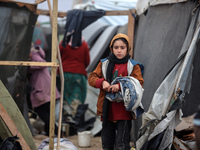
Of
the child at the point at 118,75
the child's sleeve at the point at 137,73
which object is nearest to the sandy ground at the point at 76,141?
the child at the point at 118,75

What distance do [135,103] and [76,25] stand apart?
10.5ft

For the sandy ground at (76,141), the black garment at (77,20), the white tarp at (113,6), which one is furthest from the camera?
the white tarp at (113,6)

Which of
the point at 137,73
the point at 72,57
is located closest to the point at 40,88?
the point at 72,57

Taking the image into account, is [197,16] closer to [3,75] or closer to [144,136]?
[144,136]

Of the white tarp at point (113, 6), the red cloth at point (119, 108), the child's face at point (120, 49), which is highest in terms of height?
the white tarp at point (113, 6)

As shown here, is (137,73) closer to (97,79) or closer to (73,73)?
(97,79)

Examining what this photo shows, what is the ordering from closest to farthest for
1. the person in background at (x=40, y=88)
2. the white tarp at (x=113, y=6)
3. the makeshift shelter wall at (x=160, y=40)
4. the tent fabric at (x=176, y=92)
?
1. the tent fabric at (x=176, y=92)
2. the makeshift shelter wall at (x=160, y=40)
3. the person in background at (x=40, y=88)
4. the white tarp at (x=113, y=6)

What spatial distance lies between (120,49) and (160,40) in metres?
0.93

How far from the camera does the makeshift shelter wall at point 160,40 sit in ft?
11.7

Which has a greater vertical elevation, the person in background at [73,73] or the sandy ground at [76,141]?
the person in background at [73,73]

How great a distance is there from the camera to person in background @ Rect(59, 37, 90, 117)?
21.3 ft

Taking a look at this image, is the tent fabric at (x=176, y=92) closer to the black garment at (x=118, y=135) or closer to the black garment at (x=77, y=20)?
the black garment at (x=118, y=135)

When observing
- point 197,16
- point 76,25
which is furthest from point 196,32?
point 76,25

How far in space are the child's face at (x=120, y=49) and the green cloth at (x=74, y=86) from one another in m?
3.21
